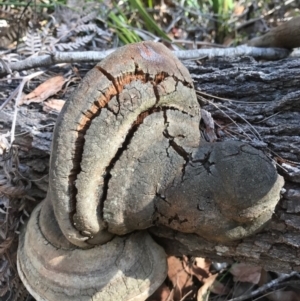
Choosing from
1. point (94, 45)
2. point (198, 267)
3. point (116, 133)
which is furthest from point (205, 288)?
point (94, 45)

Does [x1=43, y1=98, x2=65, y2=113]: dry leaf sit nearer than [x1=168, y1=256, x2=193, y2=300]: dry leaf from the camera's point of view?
Yes

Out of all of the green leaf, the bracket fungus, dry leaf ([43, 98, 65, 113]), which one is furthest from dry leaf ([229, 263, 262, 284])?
the green leaf

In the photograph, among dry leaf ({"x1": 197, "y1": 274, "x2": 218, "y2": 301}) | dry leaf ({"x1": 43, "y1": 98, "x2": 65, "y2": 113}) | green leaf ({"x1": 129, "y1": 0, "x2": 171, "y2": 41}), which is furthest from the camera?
green leaf ({"x1": 129, "y1": 0, "x2": 171, "y2": 41})

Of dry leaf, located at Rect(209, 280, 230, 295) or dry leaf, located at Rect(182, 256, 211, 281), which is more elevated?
dry leaf, located at Rect(182, 256, 211, 281)

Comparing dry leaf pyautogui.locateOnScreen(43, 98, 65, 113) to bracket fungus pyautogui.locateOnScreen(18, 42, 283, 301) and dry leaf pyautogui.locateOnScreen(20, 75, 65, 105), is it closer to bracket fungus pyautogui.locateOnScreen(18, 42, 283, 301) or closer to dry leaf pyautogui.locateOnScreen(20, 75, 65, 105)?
dry leaf pyautogui.locateOnScreen(20, 75, 65, 105)

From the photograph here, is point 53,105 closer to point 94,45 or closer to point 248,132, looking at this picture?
point 94,45

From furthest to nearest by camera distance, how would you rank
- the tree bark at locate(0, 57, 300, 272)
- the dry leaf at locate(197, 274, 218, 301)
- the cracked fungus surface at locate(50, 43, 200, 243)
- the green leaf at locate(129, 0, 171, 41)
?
1. the green leaf at locate(129, 0, 171, 41)
2. the dry leaf at locate(197, 274, 218, 301)
3. the tree bark at locate(0, 57, 300, 272)
4. the cracked fungus surface at locate(50, 43, 200, 243)

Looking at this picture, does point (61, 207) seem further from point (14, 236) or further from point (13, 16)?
point (13, 16)
